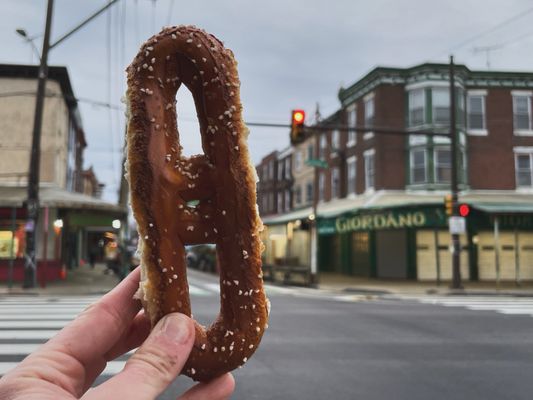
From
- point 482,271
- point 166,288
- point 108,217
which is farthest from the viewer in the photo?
point 482,271

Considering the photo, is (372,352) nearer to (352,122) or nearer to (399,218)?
(399,218)

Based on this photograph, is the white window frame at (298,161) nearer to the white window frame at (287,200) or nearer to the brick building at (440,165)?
the white window frame at (287,200)

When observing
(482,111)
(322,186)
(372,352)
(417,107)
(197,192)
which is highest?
(417,107)

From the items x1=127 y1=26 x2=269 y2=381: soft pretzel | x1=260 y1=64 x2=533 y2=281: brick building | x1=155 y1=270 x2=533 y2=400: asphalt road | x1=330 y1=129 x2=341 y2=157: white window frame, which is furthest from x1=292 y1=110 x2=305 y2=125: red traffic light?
x1=330 y1=129 x2=341 y2=157: white window frame

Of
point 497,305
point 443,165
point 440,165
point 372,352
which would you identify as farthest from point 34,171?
point 443,165

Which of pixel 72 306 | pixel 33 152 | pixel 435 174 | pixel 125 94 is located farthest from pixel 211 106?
pixel 435 174

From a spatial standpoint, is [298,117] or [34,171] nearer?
[298,117]

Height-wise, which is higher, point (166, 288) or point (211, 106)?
point (211, 106)

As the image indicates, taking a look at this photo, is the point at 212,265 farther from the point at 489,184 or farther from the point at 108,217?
the point at 489,184
